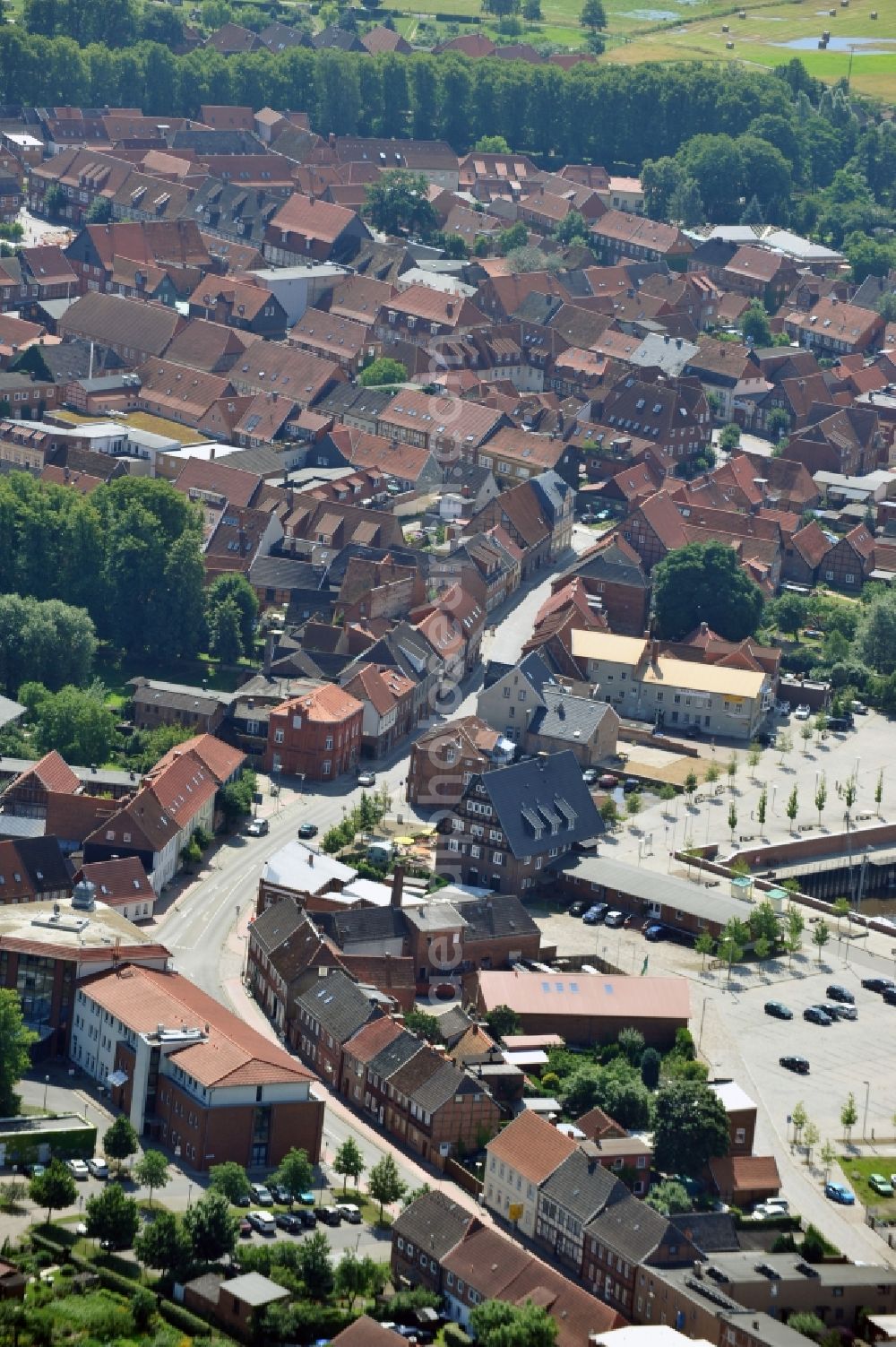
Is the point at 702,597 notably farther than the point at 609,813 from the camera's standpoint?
Yes

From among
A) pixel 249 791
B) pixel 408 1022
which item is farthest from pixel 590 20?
pixel 408 1022

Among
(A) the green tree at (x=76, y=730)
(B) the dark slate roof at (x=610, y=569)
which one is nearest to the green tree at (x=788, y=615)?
(B) the dark slate roof at (x=610, y=569)

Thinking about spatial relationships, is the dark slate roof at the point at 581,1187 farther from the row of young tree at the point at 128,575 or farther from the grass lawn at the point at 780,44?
the grass lawn at the point at 780,44

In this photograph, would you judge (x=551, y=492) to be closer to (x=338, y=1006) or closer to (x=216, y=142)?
(x=338, y=1006)

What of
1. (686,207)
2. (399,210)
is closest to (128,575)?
(399,210)

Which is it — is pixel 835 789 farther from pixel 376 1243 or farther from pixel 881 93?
pixel 881 93
